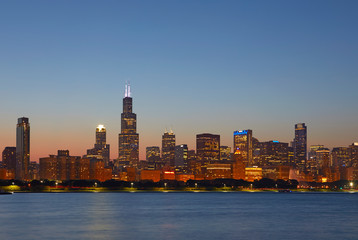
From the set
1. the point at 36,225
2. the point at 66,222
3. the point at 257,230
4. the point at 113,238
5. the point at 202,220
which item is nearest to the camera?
the point at 113,238

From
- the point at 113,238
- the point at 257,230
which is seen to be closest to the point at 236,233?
the point at 257,230

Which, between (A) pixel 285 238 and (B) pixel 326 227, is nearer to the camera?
(A) pixel 285 238

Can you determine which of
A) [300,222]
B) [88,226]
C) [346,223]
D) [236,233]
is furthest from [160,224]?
[346,223]

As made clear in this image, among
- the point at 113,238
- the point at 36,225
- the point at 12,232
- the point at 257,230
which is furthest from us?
the point at 36,225

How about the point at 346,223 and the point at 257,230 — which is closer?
the point at 257,230

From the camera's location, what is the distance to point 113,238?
236ft

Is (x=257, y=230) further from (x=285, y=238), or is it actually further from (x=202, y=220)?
(x=202, y=220)

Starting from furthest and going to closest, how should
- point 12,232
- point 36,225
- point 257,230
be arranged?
point 36,225 → point 257,230 → point 12,232

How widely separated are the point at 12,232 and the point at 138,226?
66.7 feet

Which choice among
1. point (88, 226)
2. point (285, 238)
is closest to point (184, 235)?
point (285, 238)

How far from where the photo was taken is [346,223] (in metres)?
98.4

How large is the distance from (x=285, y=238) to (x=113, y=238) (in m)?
21.9

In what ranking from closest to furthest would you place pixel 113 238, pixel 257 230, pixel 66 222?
pixel 113 238 < pixel 257 230 < pixel 66 222

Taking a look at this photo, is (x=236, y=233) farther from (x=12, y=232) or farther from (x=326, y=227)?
(x=12, y=232)
